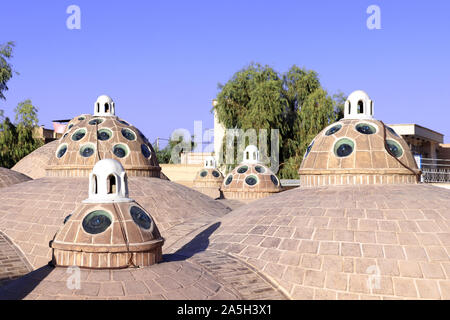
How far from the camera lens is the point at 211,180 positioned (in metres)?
30.2

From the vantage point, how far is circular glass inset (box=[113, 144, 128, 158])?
620 inches

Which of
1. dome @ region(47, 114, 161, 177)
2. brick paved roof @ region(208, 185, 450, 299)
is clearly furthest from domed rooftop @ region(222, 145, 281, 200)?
brick paved roof @ region(208, 185, 450, 299)

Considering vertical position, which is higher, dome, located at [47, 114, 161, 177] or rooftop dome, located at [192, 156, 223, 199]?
dome, located at [47, 114, 161, 177]

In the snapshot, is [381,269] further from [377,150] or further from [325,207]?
[377,150]

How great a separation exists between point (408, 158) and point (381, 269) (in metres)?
4.68

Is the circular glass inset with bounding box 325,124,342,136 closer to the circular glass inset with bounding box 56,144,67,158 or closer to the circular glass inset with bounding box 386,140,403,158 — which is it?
the circular glass inset with bounding box 386,140,403,158

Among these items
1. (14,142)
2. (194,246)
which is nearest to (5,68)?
(14,142)

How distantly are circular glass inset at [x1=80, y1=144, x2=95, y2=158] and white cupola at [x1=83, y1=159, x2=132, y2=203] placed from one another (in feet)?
23.0

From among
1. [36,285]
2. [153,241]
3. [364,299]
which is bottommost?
[364,299]

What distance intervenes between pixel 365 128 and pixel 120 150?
823cm

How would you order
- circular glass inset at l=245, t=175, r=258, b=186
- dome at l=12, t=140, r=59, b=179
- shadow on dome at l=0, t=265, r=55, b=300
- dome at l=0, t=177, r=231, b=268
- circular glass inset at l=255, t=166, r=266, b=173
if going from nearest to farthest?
1. shadow on dome at l=0, t=265, r=55, b=300
2. dome at l=0, t=177, r=231, b=268
3. circular glass inset at l=245, t=175, r=258, b=186
4. circular glass inset at l=255, t=166, r=266, b=173
5. dome at l=12, t=140, r=59, b=179

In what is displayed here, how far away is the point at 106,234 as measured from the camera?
7910 millimetres

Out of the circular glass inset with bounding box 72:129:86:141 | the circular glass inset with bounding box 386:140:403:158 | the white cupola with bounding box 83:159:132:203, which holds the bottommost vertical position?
the white cupola with bounding box 83:159:132:203
